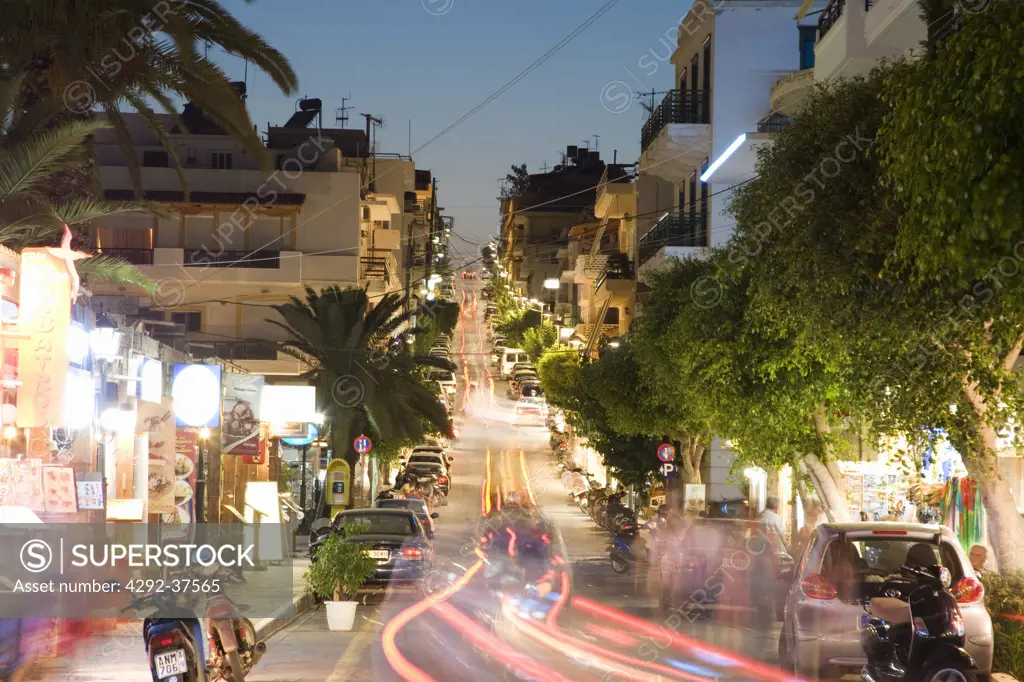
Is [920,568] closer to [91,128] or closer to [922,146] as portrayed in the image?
[922,146]

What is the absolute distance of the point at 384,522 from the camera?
2652cm

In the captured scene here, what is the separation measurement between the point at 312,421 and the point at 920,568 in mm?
27102

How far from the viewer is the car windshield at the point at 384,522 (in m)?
26.0

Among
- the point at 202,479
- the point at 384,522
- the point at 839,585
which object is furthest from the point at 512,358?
the point at 839,585

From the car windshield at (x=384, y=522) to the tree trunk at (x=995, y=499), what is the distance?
12.9 metres

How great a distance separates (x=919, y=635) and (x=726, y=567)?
11749 millimetres

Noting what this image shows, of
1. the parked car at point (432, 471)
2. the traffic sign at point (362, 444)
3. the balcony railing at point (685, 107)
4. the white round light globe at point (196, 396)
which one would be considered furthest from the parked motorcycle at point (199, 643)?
the parked car at point (432, 471)

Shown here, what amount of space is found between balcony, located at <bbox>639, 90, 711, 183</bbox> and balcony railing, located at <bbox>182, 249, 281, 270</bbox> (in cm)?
1874

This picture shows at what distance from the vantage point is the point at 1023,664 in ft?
42.1

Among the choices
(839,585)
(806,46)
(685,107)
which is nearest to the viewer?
(839,585)

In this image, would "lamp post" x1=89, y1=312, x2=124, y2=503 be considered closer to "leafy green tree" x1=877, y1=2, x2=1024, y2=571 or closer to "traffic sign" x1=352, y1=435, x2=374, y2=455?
"leafy green tree" x1=877, y1=2, x2=1024, y2=571

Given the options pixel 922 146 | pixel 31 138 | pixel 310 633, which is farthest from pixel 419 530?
pixel 922 146

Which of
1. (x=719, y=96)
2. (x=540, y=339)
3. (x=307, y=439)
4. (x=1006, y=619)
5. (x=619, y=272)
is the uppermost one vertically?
(x=719, y=96)

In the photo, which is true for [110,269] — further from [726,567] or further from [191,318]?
[191,318]
